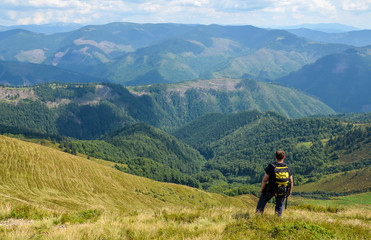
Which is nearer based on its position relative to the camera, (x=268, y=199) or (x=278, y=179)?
(x=278, y=179)

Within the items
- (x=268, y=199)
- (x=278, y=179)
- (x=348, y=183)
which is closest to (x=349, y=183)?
(x=348, y=183)

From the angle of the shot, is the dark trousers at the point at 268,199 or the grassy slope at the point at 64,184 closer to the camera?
the dark trousers at the point at 268,199

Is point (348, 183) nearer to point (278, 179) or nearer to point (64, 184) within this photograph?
point (64, 184)

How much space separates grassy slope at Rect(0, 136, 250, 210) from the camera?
144ft

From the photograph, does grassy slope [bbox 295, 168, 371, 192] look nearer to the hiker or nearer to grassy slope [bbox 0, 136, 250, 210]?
grassy slope [bbox 0, 136, 250, 210]

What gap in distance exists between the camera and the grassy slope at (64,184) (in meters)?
43.8

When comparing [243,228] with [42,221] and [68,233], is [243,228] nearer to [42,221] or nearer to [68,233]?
[68,233]

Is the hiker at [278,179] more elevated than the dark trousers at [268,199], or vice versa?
the hiker at [278,179]

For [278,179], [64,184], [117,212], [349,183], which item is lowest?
[349,183]

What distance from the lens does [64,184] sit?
57.6 metres

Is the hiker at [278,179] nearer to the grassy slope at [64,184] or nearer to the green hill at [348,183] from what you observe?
the grassy slope at [64,184]

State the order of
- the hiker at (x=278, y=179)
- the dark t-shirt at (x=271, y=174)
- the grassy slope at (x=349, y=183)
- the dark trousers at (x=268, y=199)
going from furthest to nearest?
1. the grassy slope at (x=349, y=183)
2. the dark trousers at (x=268, y=199)
3. the dark t-shirt at (x=271, y=174)
4. the hiker at (x=278, y=179)

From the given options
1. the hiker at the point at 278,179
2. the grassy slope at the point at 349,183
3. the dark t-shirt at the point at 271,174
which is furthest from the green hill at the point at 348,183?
the dark t-shirt at the point at 271,174

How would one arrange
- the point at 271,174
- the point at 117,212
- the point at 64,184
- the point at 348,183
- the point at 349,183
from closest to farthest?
the point at 271,174 < the point at 117,212 < the point at 64,184 < the point at 349,183 < the point at 348,183
